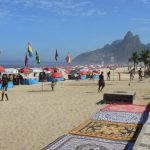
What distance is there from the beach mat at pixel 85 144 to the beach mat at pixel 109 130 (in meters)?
0.43

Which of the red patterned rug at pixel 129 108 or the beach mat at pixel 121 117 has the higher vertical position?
the red patterned rug at pixel 129 108

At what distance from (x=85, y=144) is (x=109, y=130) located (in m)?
1.86

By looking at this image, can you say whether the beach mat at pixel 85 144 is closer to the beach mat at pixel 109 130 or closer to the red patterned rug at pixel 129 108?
the beach mat at pixel 109 130

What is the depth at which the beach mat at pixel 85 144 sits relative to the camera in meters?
8.36

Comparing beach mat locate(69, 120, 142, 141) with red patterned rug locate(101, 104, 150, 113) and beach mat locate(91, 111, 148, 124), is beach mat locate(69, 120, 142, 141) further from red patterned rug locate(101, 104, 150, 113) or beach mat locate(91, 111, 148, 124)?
red patterned rug locate(101, 104, 150, 113)

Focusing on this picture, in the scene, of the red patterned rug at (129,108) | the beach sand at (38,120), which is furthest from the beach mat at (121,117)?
the red patterned rug at (129,108)

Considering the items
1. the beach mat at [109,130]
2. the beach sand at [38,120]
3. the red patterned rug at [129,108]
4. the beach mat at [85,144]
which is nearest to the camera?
the beach mat at [85,144]

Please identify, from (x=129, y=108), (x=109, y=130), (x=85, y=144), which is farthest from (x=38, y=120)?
(x=129, y=108)

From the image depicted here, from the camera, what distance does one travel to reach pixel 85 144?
8703 mm

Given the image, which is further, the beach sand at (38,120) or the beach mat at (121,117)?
the beach mat at (121,117)

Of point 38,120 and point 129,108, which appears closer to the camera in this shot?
point 38,120

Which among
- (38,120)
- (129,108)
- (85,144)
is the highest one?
(129,108)

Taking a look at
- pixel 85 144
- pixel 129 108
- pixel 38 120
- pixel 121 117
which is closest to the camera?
pixel 85 144

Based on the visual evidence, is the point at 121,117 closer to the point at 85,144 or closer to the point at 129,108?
the point at 129,108
